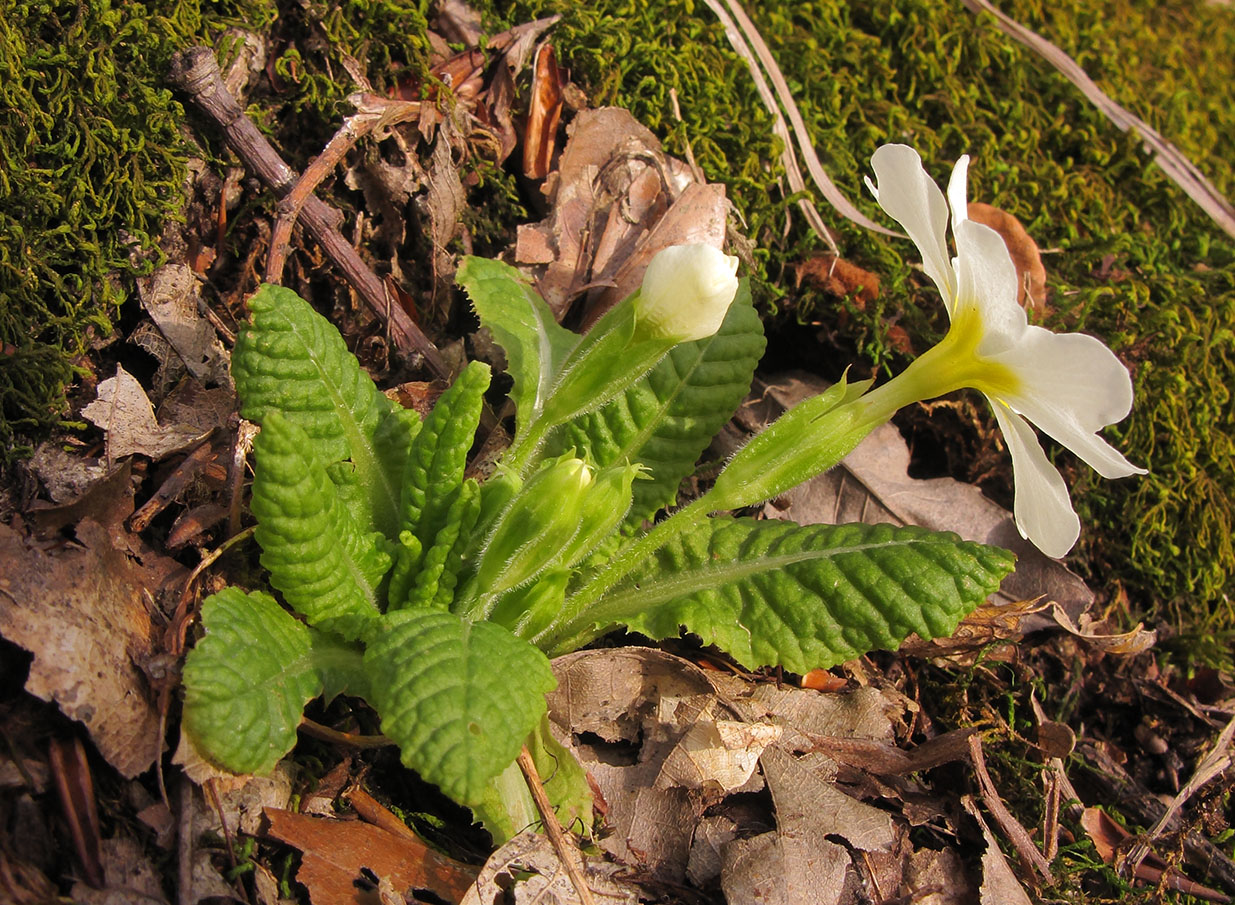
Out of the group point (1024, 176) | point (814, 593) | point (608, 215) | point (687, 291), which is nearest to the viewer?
point (687, 291)

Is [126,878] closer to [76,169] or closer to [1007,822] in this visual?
[76,169]

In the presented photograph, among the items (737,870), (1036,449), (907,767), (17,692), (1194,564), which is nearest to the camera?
(17,692)

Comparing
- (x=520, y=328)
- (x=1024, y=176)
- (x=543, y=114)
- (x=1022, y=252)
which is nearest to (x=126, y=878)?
(x=520, y=328)

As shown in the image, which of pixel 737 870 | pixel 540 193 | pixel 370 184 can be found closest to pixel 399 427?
pixel 370 184

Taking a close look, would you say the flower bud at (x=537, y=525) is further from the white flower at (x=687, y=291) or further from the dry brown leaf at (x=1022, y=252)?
the dry brown leaf at (x=1022, y=252)

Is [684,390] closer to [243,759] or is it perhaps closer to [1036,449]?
[1036,449]

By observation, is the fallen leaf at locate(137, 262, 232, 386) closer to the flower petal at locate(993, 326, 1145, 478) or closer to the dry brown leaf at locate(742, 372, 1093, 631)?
the dry brown leaf at locate(742, 372, 1093, 631)
